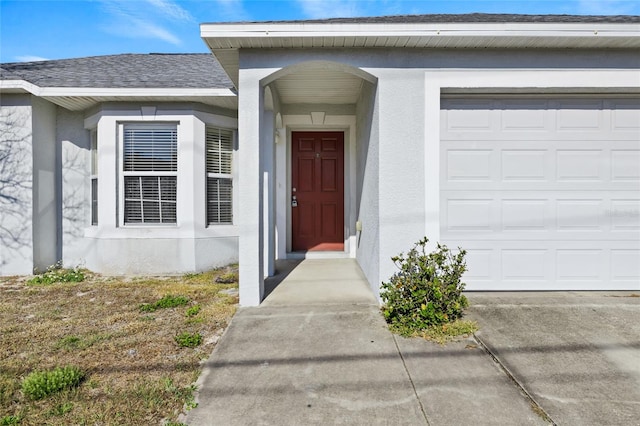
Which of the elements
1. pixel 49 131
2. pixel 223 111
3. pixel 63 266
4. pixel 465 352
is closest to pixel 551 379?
pixel 465 352

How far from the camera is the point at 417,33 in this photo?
11.2 ft

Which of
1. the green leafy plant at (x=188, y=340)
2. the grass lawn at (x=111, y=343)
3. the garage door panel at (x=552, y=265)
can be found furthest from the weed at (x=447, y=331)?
the grass lawn at (x=111, y=343)

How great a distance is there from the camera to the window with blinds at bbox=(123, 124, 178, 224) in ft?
18.5

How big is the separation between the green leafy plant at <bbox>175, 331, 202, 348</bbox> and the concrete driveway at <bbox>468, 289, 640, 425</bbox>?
240 centimetres

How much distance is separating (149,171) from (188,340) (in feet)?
12.2

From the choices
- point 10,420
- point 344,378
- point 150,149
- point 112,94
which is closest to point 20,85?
point 112,94

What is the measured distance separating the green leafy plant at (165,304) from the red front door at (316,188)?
2824mm

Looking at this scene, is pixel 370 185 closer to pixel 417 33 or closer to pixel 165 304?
pixel 417 33

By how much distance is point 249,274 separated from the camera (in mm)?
3691

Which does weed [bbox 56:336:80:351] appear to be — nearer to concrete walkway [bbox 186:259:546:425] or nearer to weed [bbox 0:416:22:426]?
weed [bbox 0:416:22:426]

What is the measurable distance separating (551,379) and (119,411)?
2718 mm

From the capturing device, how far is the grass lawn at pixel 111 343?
196 cm

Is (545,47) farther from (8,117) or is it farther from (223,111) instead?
(8,117)

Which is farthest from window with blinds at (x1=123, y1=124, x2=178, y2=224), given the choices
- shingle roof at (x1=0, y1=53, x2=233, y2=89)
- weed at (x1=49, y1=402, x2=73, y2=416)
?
weed at (x1=49, y1=402, x2=73, y2=416)
